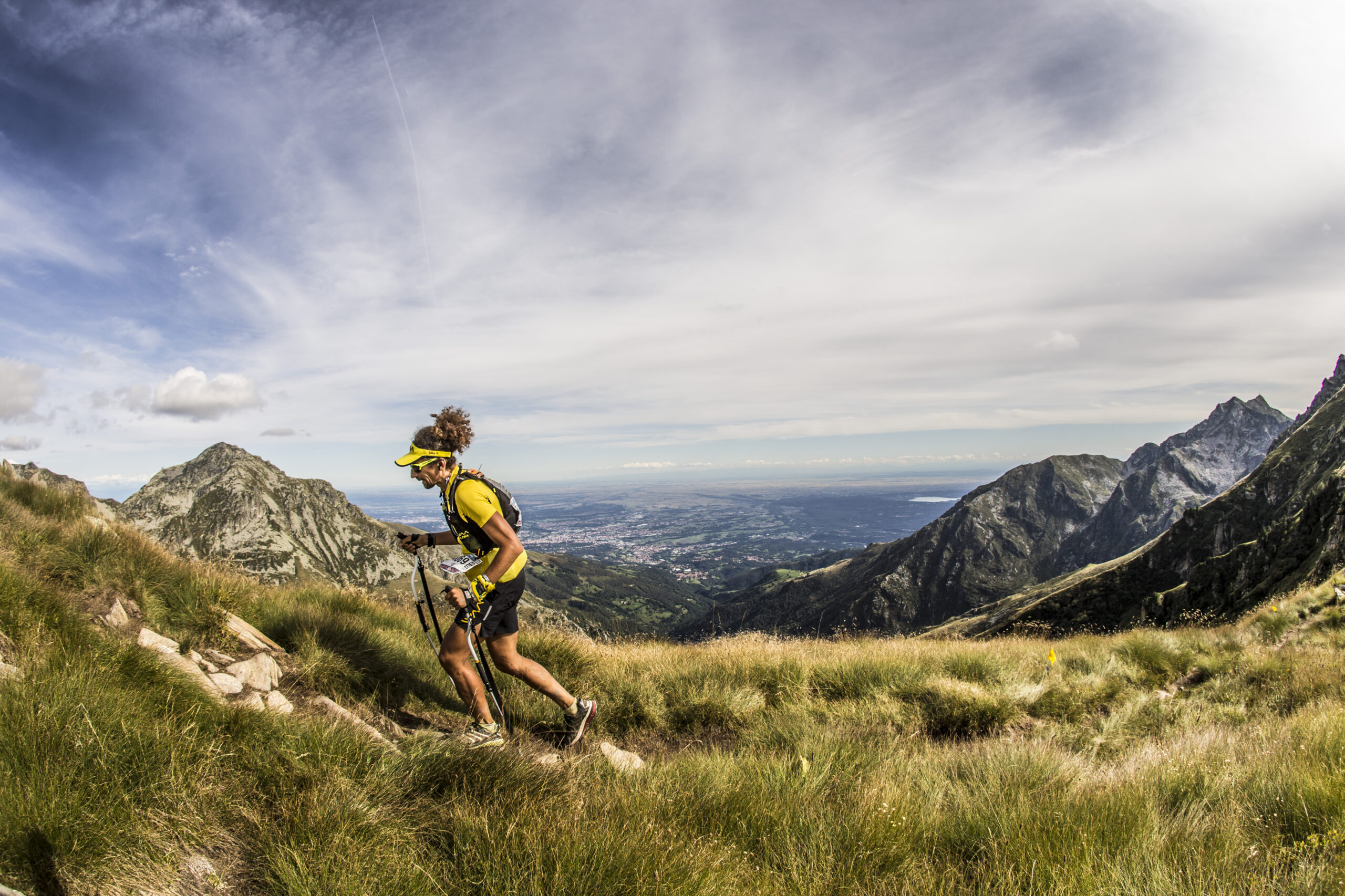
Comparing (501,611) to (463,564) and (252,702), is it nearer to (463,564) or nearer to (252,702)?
(463,564)

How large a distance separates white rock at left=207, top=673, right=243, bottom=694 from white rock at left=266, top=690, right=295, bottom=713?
26 centimetres

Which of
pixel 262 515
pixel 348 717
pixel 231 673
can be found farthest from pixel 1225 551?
pixel 262 515

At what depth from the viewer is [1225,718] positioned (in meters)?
6.23

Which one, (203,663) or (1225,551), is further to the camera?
(1225,551)

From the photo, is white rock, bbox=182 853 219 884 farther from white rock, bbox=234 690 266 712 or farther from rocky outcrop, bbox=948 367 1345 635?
rocky outcrop, bbox=948 367 1345 635

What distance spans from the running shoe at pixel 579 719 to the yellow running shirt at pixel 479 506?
1510 mm

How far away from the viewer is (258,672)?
5.50 metres

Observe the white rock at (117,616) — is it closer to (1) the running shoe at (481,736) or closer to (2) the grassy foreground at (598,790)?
(2) the grassy foreground at (598,790)

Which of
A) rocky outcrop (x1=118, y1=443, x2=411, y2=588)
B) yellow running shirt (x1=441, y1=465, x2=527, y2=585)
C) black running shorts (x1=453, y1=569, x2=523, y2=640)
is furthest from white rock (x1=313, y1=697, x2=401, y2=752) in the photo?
rocky outcrop (x1=118, y1=443, x2=411, y2=588)

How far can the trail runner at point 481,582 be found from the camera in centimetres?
502

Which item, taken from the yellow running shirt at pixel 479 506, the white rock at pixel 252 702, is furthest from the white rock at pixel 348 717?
the yellow running shirt at pixel 479 506

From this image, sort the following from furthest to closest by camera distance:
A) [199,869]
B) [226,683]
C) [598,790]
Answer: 1. [226,683]
2. [598,790]
3. [199,869]

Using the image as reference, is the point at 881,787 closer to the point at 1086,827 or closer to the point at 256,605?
the point at 1086,827

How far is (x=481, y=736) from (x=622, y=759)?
127cm
